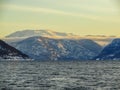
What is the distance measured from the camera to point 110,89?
52.2m

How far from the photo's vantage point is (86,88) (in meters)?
53.2

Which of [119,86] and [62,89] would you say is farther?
[119,86]

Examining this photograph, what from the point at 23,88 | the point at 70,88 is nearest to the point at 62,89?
the point at 70,88

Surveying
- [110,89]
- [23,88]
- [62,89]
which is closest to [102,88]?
[110,89]

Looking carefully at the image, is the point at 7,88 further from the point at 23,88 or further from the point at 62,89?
the point at 62,89

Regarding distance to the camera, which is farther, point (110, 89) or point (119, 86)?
point (119, 86)

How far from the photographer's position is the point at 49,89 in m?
52.6

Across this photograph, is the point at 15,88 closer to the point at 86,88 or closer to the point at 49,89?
the point at 49,89

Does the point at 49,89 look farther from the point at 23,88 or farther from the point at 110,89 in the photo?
the point at 110,89

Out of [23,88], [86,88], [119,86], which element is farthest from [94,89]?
[23,88]

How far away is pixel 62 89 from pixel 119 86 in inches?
335

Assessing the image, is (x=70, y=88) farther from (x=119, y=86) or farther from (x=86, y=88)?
(x=119, y=86)

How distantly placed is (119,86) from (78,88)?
634cm

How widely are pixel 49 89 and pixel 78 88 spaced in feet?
11.8
